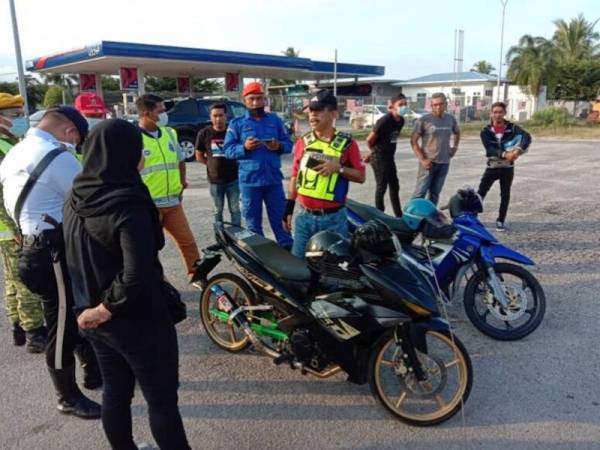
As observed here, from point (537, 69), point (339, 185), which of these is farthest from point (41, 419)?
point (537, 69)

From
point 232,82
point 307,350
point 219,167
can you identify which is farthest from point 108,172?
point 232,82

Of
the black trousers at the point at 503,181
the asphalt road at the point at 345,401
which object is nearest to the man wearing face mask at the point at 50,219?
the asphalt road at the point at 345,401

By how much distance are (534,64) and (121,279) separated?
4507 centimetres

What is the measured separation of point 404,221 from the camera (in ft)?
12.8

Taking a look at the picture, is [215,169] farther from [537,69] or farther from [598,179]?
[537,69]

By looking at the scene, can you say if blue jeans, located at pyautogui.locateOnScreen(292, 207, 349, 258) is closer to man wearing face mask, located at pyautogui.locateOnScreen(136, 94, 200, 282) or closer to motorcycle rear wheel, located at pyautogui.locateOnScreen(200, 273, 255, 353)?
motorcycle rear wheel, located at pyautogui.locateOnScreen(200, 273, 255, 353)

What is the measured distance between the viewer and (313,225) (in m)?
3.82

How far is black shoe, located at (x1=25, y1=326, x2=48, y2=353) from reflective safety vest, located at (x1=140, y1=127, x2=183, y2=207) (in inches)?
53.5

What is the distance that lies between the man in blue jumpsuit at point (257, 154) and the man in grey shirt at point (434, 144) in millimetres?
2317

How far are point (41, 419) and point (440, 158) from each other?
17.7 feet

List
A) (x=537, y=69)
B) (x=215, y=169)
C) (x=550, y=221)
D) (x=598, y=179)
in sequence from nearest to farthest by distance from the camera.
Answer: (x=215, y=169), (x=550, y=221), (x=598, y=179), (x=537, y=69)

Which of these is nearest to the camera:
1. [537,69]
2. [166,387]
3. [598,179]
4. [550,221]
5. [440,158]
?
[166,387]

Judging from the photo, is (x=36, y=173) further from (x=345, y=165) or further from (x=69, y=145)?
(x=345, y=165)

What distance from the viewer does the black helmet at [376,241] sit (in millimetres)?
2842
